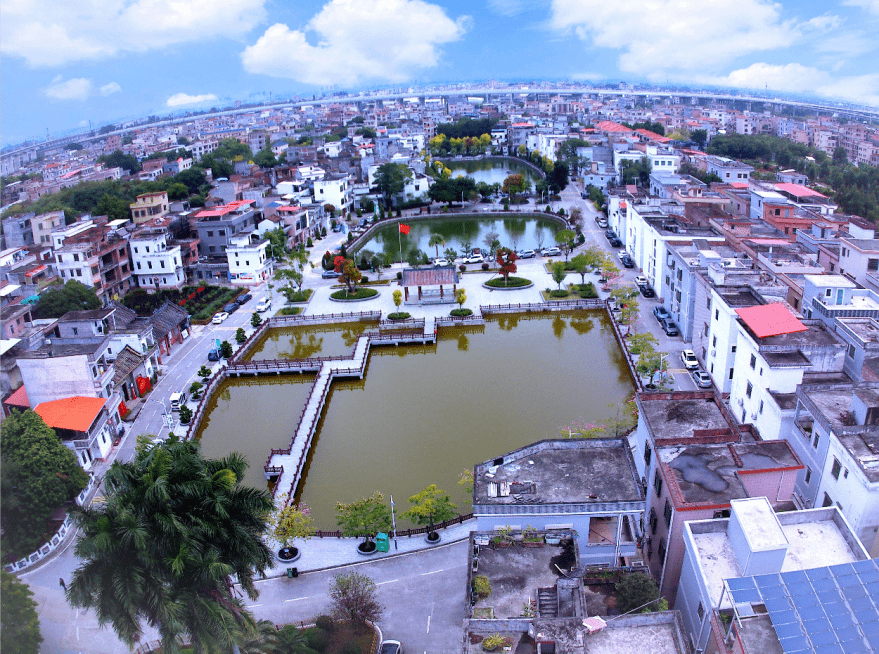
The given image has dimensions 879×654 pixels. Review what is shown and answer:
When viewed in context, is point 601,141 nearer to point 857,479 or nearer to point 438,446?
point 438,446

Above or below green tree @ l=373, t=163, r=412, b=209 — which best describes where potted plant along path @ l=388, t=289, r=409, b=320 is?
below

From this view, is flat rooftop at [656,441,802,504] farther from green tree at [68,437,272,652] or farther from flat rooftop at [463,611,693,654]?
green tree at [68,437,272,652]

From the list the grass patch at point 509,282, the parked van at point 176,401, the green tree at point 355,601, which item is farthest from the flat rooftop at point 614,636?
the grass patch at point 509,282

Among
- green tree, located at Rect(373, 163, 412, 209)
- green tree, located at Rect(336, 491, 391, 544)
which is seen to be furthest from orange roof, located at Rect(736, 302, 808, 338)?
green tree, located at Rect(373, 163, 412, 209)

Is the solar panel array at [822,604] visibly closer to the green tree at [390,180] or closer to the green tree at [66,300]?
the green tree at [66,300]

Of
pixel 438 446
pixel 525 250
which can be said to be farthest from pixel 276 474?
pixel 525 250

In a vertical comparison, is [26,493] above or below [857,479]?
below
